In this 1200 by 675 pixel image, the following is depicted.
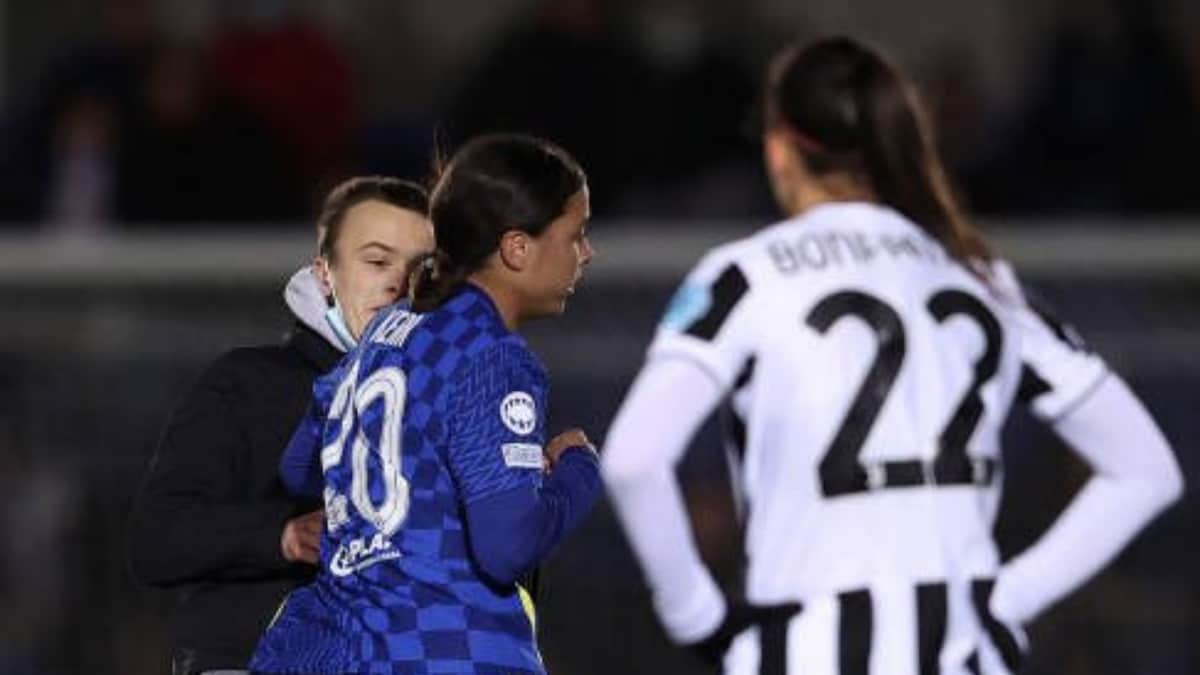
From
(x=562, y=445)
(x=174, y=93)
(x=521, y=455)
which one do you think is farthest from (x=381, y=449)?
(x=174, y=93)

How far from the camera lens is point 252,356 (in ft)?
19.0

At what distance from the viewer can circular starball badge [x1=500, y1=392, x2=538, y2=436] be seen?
16.5ft

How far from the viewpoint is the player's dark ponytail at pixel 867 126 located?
522 centimetres

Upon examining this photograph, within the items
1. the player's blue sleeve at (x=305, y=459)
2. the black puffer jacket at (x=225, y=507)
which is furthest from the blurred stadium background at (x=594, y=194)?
the player's blue sleeve at (x=305, y=459)

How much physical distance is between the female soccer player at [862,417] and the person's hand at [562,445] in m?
0.05

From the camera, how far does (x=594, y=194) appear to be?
12648mm

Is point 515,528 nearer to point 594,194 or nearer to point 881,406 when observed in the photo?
point 881,406

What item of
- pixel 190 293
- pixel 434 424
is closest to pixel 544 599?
pixel 190 293

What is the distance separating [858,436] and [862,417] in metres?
0.03

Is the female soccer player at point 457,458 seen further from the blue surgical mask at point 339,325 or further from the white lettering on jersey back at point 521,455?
the blue surgical mask at point 339,325

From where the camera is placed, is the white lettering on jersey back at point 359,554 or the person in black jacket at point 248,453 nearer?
the white lettering on jersey back at point 359,554

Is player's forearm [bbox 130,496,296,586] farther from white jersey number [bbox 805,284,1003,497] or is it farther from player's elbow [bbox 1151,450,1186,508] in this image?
player's elbow [bbox 1151,450,1186,508]

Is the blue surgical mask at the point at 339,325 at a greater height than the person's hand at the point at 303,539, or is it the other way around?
the blue surgical mask at the point at 339,325

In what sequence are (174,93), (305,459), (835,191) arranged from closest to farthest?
(835,191) < (305,459) < (174,93)
